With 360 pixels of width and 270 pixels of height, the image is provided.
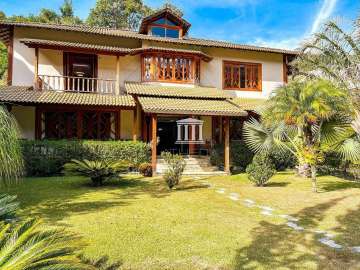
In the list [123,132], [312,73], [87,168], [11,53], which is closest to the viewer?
[87,168]

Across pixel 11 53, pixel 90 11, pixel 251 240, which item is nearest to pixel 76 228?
pixel 251 240

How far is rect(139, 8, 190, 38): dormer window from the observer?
21.0 meters

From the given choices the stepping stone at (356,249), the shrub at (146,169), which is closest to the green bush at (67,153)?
the shrub at (146,169)

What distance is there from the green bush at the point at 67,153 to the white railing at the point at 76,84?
4.34m

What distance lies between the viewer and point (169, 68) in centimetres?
1994

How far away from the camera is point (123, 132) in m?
19.7

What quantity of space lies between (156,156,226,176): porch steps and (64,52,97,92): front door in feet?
22.4

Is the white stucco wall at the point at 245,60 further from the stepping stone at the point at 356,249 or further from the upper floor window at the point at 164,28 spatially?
the stepping stone at the point at 356,249

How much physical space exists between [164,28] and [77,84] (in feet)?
24.0

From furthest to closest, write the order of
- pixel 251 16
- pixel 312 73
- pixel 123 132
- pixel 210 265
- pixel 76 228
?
pixel 251 16 → pixel 123 132 → pixel 312 73 → pixel 76 228 → pixel 210 265

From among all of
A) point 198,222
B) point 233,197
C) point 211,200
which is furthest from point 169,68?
point 198,222

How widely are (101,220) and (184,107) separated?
31.8ft

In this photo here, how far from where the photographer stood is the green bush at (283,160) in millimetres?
17703

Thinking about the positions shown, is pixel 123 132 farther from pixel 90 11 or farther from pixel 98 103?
pixel 90 11
